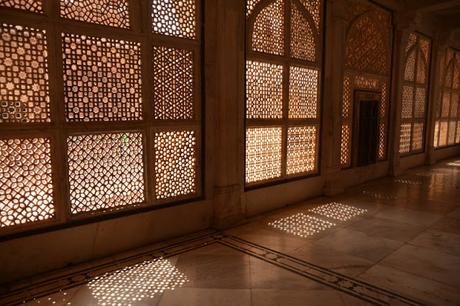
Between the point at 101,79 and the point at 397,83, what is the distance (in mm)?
5584

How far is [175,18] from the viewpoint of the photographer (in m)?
3.19

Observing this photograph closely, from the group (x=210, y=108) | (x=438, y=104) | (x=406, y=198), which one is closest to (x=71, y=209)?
(x=210, y=108)

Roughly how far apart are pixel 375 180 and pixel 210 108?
13.2ft

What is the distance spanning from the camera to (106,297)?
2250 mm

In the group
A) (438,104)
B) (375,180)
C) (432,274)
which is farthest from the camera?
(438,104)

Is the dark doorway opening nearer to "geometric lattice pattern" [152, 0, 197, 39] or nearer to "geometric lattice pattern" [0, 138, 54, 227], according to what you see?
"geometric lattice pattern" [152, 0, 197, 39]

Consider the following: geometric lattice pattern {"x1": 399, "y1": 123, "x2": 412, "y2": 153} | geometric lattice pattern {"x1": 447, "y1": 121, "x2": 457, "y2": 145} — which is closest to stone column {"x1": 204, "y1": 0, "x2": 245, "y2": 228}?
geometric lattice pattern {"x1": 399, "y1": 123, "x2": 412, "y2": 153}

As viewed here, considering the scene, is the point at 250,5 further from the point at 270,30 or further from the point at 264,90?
the point at 264,90

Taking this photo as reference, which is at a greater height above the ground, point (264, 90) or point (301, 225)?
point (264, 90)

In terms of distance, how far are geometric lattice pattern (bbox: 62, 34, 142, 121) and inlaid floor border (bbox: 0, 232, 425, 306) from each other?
1208mm

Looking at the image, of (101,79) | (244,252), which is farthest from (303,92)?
(101,79)

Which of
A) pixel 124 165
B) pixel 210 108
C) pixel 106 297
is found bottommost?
pixel 106 297

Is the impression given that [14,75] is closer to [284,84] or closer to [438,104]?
[284,84]

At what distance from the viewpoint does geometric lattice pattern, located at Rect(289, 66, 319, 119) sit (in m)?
4.41
